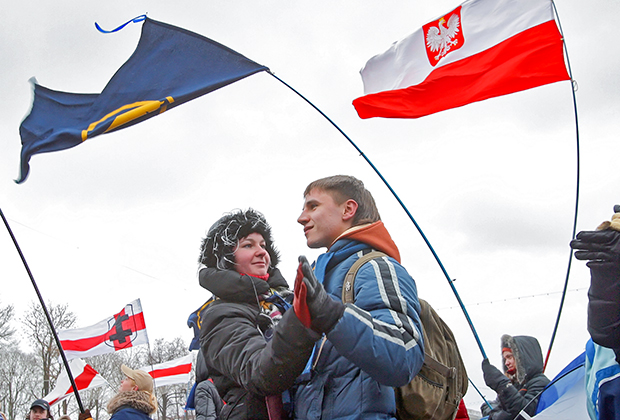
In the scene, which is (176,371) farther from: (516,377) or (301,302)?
(301,302)

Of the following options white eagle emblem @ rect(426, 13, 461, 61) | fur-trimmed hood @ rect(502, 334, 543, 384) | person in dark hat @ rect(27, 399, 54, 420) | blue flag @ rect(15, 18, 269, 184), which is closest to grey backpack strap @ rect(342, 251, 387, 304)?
blue flag @ rect(15, 18, 269, 184)

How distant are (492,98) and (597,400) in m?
3.14

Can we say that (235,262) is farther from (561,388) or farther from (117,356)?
(117,356)

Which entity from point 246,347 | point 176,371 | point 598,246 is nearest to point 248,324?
point 246,347

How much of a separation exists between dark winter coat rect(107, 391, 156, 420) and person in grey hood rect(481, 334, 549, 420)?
275 cm

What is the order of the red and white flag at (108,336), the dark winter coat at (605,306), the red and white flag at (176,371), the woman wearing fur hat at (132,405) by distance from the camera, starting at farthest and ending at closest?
the red and white flag at (176,371)
the red and white flag at (108,336)
the woman wearing fur hat at (132,405)
the dark winter coat at (605,306)

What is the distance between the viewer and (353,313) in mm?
1556

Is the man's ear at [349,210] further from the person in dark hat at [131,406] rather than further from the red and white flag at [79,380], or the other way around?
the red and white flag at [79,380]

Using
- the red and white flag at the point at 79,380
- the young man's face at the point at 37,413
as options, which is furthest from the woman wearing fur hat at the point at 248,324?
the red and white flag at the point at 79,380

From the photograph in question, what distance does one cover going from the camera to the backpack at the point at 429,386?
1819mm

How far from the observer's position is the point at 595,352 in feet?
6.84

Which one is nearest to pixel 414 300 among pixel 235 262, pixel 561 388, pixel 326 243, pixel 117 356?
pixel 326 243

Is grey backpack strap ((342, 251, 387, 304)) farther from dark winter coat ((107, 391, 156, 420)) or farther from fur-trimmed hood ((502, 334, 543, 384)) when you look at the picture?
fur-trimmed hood ((502, 334, 543, 384))

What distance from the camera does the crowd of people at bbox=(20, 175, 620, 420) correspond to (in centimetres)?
155
